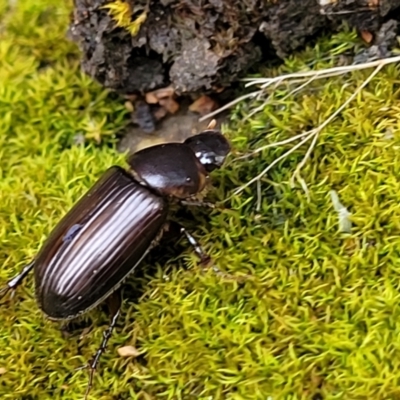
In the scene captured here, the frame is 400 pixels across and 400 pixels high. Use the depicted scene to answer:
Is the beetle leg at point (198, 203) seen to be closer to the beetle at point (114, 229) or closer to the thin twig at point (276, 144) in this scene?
the beetle at point (114, 229)

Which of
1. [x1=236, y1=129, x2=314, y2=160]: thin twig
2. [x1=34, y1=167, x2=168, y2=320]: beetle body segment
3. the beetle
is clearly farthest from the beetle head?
Answer: [x1=34, y1=167, x2=168, y2=320]: beetle body segment

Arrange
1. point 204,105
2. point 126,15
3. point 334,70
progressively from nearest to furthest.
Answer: point 334,70, point 126,15, point 204,105

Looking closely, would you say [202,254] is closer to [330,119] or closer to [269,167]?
[269,167]

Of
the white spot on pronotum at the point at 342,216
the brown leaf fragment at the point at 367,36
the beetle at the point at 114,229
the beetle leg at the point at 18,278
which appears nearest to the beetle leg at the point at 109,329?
the beetle at the point at 114,229

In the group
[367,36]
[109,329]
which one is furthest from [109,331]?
[367,36]

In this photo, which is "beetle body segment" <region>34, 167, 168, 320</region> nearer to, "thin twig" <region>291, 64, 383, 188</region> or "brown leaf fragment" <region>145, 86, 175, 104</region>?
"thin twig" <region>291, 64, 383, 188</region>

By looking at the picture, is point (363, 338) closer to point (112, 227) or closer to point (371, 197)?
point (371, 197)
